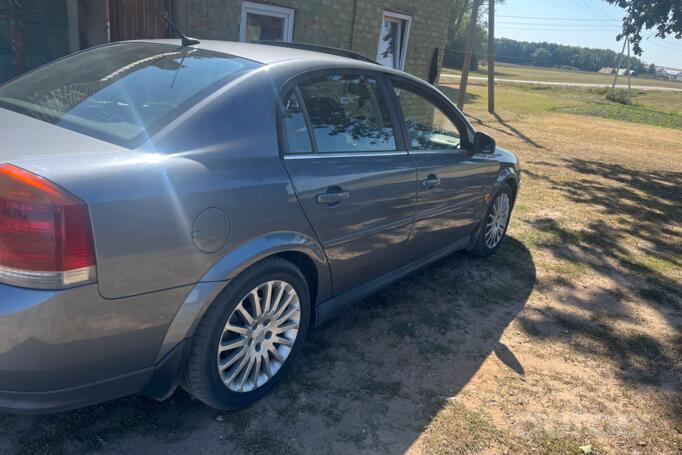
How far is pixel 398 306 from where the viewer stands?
155 inches

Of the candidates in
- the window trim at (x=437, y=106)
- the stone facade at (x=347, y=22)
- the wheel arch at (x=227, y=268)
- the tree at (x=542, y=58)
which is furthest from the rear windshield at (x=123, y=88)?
the tree at (x=542, y=58)

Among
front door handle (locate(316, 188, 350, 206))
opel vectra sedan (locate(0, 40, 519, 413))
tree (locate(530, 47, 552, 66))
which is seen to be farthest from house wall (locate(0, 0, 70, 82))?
tree (locate(530, 47, 552, 66))

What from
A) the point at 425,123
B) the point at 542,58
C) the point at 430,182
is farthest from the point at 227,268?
the point at 542,58

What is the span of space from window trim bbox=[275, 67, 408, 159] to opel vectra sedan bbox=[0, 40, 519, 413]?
0.01 m

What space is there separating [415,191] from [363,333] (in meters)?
0.99

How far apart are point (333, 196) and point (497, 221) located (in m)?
2.65

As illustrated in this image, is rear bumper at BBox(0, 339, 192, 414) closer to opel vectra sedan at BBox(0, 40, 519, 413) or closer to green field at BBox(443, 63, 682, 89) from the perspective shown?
opel vectra sedan at BBox(0, 40, 519, 413)

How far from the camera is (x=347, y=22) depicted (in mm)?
9328

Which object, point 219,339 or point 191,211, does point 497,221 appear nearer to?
point 219,339

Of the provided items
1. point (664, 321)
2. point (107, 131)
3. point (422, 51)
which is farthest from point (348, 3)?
point (107, 131)

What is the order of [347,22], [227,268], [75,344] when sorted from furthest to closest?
[347,22], [227,268], [75,344]

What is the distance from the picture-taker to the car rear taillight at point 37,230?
1.81m

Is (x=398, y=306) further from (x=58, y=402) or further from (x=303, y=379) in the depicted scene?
(x=58, y=402)

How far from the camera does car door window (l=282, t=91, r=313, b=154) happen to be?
266cm
